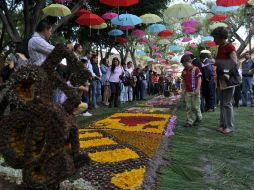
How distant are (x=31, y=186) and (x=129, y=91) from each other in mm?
15848

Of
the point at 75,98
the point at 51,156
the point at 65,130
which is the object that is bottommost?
the point at 51,156

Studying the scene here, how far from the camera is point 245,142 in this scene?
7.09 meters

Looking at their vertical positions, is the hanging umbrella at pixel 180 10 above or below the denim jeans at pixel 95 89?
above

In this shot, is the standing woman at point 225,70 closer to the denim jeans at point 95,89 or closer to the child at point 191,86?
the child at point 191,86

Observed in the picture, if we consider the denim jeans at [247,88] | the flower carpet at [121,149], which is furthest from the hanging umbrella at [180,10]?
the flower carpet at [121,149]

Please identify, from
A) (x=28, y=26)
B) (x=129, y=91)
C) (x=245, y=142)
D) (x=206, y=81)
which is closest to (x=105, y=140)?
(x=245, y=142)

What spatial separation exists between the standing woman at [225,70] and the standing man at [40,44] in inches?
137

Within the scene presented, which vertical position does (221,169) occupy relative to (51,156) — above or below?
below

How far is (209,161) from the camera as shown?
18.4ft

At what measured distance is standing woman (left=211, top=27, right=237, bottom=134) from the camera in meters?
7.85

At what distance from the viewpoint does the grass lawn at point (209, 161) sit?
4.55m

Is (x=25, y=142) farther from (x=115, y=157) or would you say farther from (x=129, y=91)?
(x=129, y=91)

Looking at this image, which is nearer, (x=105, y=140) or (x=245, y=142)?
(x=105, y=140)

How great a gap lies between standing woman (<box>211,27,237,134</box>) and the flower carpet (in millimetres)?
1152
